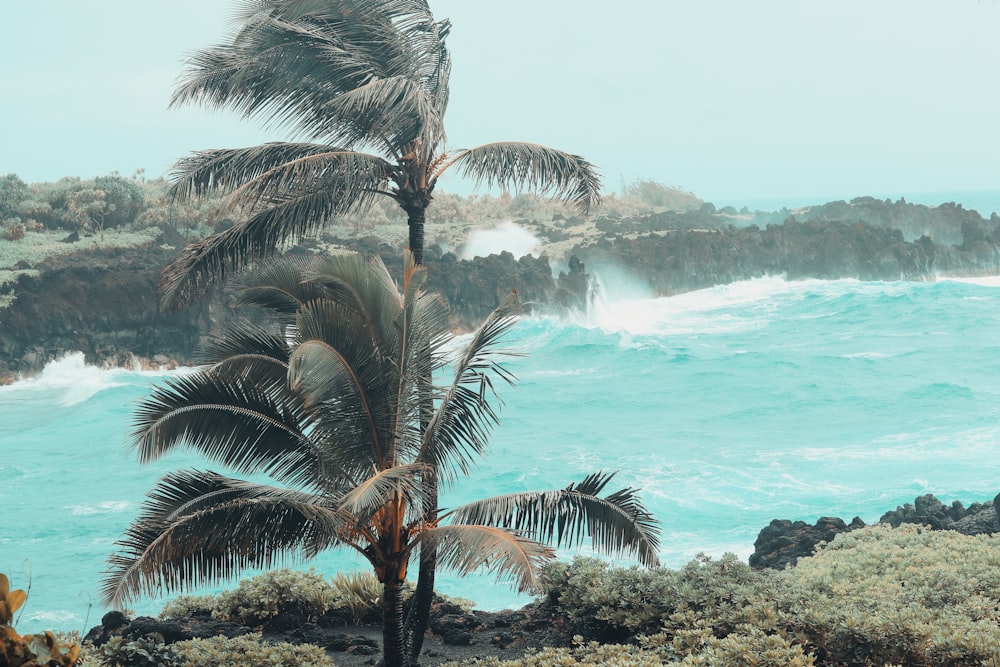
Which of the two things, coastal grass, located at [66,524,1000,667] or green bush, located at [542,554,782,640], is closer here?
coastal grass, located at [66,524,1000,667]

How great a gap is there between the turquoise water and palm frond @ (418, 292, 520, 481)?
9908 millimetres

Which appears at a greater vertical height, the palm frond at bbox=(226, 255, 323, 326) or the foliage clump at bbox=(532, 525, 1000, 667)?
the palm frond at bbox=(226, 255, 323, 326)

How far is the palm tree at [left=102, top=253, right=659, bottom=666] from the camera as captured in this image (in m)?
7.22

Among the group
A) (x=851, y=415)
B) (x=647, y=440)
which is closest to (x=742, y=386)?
(x=851, y=415)

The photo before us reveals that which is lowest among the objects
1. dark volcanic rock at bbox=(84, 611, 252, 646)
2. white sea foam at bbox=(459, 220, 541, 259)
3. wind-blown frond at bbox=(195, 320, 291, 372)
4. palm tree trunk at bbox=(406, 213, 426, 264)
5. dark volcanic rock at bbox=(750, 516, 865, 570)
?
dark volcanic rock at bbox=(750, 516, 865, 570)

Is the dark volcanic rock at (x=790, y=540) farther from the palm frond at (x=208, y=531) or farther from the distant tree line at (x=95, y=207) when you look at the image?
the distant tree line at (x=95, y=207)

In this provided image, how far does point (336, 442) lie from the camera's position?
7.59 metres

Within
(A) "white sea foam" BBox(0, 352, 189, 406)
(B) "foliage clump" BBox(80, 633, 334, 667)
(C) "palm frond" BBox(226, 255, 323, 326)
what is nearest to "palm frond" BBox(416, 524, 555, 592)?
(B) "foliage clump" BBox(80, 633, 334, 667)

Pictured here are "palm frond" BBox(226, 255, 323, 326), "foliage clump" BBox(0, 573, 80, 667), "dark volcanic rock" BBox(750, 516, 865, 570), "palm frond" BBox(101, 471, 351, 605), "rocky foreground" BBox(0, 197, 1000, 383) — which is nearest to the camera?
"foliage clump" BBox(0, 573, 80, 667)

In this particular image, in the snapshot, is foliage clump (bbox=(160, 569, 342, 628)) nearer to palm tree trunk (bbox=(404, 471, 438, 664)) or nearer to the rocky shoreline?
the rocky shoreline

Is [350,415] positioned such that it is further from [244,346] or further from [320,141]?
[320,141]

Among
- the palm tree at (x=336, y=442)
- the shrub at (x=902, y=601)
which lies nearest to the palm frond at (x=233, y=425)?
the palm tree at (x=336, y=442)

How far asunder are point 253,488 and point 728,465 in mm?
18020

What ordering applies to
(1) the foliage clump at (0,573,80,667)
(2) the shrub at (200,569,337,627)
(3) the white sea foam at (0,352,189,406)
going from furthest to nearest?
1. (3) the white sea foam at (0,352,189,406)
2. (2) the shrub at (200,569,337,627)
3. (1) the foliage clump at (0,573,80,667)
